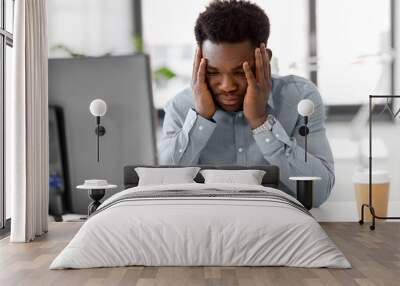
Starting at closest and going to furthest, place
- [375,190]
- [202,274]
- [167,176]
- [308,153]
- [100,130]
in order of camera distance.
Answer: [202,274], [167,176], [308,153], [100,130], [375,190]

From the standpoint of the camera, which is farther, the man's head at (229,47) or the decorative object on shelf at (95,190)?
the decorative object on shelf at (95,190)

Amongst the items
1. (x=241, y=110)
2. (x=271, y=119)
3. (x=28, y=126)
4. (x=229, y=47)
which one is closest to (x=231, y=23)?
(x=229, y=47)

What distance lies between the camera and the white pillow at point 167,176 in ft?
18.3

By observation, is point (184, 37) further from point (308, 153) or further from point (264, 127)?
point (308, 153)

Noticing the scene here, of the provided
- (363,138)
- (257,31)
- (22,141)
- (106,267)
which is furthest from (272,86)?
(106,267)

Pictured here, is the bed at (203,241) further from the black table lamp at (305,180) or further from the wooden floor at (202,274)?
the black table lamp at (305,180)

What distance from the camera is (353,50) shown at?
6.35 m

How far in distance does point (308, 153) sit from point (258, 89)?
31.8 inches

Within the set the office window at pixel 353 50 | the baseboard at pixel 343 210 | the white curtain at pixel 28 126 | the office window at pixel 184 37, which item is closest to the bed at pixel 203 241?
the white curtain at pixel 28 126

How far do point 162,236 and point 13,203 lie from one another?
171 centimetres

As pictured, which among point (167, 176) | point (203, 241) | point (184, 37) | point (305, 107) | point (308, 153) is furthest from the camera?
point (184, 37)

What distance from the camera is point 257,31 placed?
5.73m

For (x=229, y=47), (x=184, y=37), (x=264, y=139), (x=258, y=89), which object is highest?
(x=184, y=37)

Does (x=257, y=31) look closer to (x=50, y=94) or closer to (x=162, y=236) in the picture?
(x=50, y=94)
